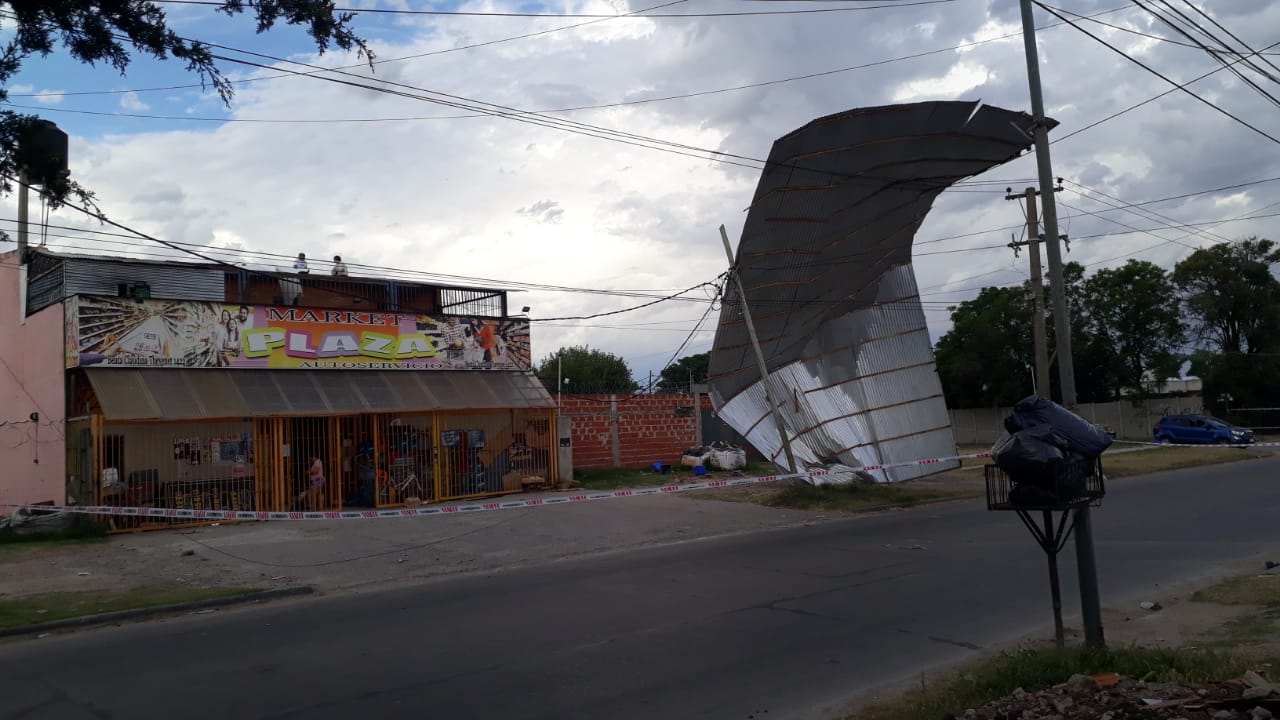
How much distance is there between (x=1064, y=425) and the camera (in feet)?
21.5

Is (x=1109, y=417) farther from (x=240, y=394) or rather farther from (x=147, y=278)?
(x=147, y=278)

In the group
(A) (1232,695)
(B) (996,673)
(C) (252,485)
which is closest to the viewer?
(A) (1232,695)

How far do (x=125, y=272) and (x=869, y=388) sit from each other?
17784 mm

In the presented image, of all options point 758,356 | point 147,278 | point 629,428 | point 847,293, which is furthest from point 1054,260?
point 629,428

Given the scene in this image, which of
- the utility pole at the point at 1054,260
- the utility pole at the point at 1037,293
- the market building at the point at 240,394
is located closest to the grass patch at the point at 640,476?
the market building at the point at 240,394

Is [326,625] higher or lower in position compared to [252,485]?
lower

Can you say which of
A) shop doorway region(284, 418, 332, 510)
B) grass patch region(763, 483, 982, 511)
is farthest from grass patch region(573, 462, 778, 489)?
shop doorway region(284, 418, 332, 510)

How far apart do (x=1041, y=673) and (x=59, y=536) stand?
16.9m

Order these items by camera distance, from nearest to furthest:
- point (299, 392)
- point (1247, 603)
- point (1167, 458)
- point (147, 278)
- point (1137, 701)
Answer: point (1137, 701) → point (1247, 603) → point (147, 278) → point (299, 392) → point (1167, 458)

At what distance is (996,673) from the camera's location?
6.18 meters

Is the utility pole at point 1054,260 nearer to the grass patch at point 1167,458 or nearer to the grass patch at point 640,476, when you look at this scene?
the grass patch at point 640,476

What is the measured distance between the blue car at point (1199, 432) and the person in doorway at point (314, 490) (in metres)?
37.5

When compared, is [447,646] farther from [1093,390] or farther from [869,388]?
[1093,390]

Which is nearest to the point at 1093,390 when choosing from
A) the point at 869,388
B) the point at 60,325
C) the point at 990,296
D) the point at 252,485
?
the point at 990,296
